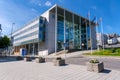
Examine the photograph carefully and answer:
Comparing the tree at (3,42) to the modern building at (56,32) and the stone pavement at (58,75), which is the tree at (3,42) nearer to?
the modern building at (56,32)

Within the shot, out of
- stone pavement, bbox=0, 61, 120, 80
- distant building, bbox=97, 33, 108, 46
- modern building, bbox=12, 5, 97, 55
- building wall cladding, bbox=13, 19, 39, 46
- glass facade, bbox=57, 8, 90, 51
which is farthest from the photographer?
glass facade, bbox=57, 8, 90, 51

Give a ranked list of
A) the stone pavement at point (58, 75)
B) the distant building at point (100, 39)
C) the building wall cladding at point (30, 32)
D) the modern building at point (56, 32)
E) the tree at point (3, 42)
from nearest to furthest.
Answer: the stone pavement at point (58, 75) → the modern building at point (56, 32) → the distant building at point (100, 39) → the tree at point (3, 42) → the building wall cladding at point (30, 32)

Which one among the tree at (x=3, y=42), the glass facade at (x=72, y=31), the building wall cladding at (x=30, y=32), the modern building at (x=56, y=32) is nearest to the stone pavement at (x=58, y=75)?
the modern building at (x=56, y=32)

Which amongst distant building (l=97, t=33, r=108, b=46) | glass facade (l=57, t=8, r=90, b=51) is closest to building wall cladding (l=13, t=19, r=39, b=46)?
glass facade (l=57, t=8, r=90, b=51)

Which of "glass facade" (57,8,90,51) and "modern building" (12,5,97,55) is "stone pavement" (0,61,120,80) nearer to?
"modern building" (12,5,97,55)

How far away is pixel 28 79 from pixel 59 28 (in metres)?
34.1

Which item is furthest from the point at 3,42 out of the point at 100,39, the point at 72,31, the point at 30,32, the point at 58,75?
the point at 100,39

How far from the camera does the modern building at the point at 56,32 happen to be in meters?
37.8

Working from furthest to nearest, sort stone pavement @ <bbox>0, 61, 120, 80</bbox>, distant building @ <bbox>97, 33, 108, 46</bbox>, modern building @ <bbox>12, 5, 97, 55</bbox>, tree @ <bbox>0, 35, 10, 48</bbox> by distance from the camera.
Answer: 1. tree @ <bbox>0, 35, 10, 48</bbox>
2. distant building @ <bbox>97, 33, 108, 46</bbox>
3. modern building @ <bbox>12, 5, 97, 55</bbox>
4. stone pavement @ <bbox>0, 61, 120, 80</bbox>

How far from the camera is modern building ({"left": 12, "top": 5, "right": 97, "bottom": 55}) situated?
37.8 m

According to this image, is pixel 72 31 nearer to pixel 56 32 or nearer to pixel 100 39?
pixel 56 32

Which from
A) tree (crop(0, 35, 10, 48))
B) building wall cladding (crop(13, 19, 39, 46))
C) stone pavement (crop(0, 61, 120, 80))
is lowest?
stone pavement (crop(0, 61, 120, 80))

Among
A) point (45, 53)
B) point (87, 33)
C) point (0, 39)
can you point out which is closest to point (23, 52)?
point (45, 53)

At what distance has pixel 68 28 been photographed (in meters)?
43.1
